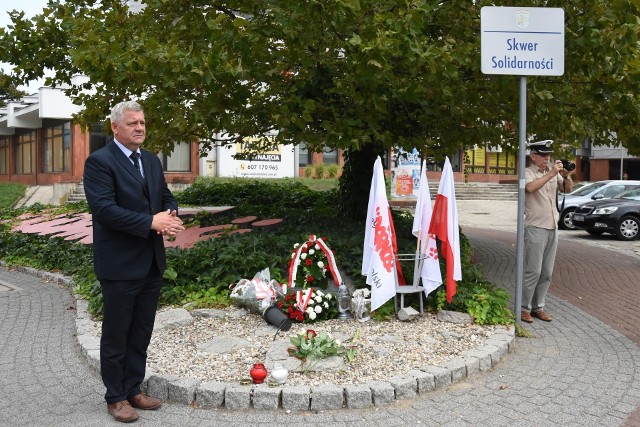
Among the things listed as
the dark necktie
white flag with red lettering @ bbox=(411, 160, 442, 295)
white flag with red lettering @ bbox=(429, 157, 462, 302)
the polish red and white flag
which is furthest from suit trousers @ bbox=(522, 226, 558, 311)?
the dark necktie

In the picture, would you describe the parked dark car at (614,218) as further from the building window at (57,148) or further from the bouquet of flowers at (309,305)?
the building window at (57,148)

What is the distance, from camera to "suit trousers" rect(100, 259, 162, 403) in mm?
4094

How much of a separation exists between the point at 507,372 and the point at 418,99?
12.9 ft

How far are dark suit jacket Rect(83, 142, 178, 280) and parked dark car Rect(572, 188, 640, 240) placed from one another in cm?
1520

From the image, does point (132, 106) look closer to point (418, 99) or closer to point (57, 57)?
point (418, 99)

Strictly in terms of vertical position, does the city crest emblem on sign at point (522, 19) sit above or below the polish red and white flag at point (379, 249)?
above

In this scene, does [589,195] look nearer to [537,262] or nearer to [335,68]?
[335,68]

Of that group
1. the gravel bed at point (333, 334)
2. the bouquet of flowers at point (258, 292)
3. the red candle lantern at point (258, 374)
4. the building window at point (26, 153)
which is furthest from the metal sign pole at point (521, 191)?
the building window at point (26, 153)

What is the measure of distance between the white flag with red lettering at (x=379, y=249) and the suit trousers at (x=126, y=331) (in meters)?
2.53

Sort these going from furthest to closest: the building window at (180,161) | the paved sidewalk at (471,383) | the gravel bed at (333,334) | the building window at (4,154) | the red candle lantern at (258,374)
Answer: the building window at (4,154), the building window at (180,161), the gravel bed at (333,334), the red candle lantern at (258,374), the paved sidewalk at (471,383)

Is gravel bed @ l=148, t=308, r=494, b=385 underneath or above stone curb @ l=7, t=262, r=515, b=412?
above

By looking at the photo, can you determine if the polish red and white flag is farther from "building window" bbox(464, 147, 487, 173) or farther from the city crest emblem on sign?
"building window" bbox(464, 147, 487, 173)

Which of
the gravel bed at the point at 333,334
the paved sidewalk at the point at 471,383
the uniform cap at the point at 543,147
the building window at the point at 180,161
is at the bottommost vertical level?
the paved sidewalk at the point at 471,383

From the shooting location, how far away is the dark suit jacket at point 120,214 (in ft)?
12.9
